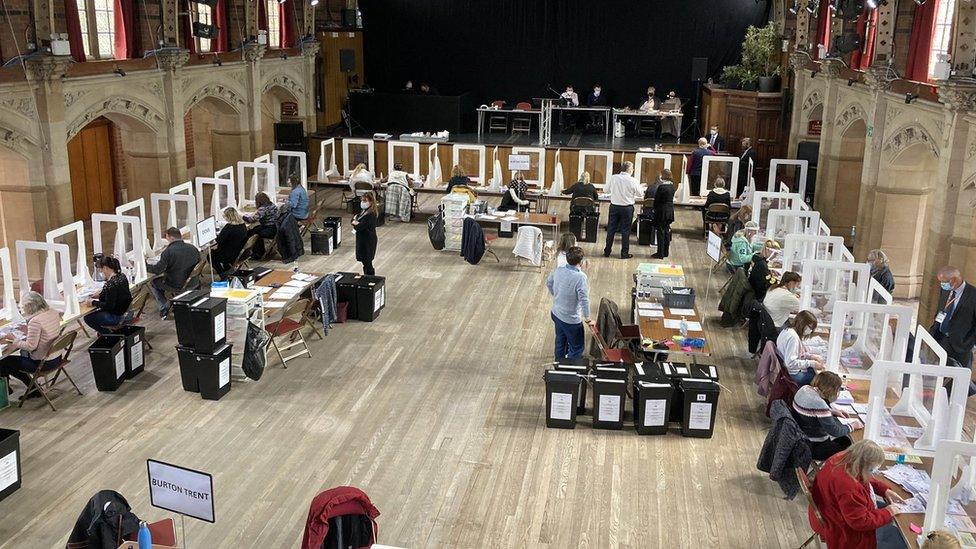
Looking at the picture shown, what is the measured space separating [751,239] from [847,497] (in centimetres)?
783

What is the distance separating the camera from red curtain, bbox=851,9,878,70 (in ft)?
48.7

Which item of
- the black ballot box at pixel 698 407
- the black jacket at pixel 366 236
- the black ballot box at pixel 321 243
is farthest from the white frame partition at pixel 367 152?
the black ballot box at pixel 698 407

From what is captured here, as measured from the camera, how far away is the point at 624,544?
7297mm

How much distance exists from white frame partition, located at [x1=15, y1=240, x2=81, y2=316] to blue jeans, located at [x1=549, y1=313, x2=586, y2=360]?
18.8 ft

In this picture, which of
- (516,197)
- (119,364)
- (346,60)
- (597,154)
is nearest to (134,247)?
(119,364)

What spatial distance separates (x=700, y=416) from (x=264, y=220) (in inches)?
343

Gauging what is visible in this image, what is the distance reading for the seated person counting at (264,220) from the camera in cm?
1485

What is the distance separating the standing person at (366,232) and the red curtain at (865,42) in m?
8.46

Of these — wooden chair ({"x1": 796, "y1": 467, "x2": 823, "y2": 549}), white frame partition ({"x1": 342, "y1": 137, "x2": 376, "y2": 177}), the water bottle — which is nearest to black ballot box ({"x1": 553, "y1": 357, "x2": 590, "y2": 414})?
wooden chair ({"x1": 796, "y1": 467, "x2": 823, "y2": 549})

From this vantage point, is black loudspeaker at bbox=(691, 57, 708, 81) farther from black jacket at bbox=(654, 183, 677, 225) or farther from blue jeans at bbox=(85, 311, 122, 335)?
blue jeans at bbox=(85, 311, 122, 335)

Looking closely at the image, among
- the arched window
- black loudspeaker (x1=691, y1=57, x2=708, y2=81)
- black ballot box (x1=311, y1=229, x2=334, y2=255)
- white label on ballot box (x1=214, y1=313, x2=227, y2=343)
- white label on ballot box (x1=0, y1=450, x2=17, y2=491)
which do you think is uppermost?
the arched window

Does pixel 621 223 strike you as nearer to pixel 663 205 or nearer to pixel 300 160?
pixel 663 205

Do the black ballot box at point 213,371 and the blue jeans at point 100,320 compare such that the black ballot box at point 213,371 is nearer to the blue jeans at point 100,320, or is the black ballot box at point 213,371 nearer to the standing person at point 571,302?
the blue jeans at point 100,320

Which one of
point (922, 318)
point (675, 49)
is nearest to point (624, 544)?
point (922, 318)
